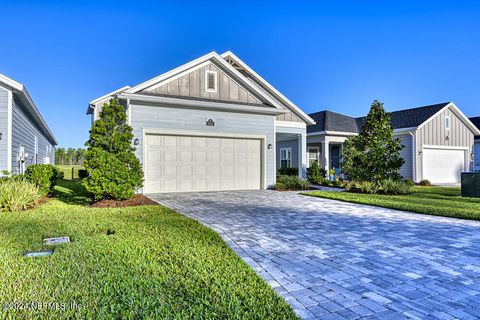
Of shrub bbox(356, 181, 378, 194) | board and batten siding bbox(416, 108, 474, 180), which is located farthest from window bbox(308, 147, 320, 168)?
shrub bbox(356, 181, 378, 194)

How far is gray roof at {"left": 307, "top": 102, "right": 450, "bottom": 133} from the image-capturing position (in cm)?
1902

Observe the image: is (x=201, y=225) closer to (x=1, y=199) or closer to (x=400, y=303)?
(x=400, y=303)

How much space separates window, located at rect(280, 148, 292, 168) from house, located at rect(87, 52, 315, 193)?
696cm

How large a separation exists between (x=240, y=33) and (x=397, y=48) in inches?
374

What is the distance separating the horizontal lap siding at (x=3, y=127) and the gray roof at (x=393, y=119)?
1621cm

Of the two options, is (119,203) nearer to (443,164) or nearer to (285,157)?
(285,157)

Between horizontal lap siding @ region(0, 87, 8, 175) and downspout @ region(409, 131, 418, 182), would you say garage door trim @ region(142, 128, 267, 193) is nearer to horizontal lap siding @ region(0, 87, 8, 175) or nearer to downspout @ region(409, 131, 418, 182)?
horizontal lap siding @ region(0, 87, 8, 175)

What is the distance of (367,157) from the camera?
13.3 meters

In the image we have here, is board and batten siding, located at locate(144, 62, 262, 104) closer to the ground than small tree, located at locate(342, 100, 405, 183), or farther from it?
farther from it

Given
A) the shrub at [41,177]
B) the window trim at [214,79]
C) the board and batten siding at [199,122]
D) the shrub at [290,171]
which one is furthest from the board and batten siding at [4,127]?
the shrub at [290,171]

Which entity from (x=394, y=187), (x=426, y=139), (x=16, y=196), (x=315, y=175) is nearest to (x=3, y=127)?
(x=16, y=196)

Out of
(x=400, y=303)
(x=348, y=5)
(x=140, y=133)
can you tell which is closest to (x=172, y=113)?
(x=140, y=133)

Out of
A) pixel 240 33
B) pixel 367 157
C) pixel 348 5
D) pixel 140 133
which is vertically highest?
pixel 240 33

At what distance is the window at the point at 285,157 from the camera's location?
66.7 ft
